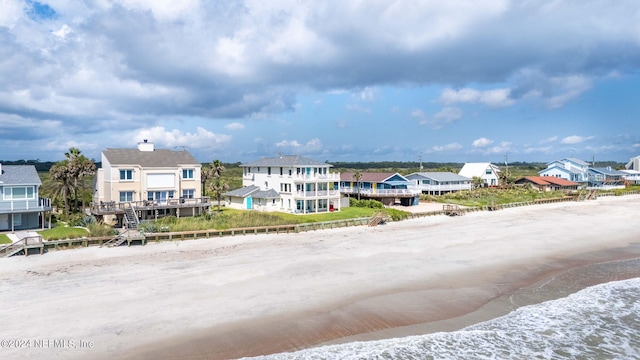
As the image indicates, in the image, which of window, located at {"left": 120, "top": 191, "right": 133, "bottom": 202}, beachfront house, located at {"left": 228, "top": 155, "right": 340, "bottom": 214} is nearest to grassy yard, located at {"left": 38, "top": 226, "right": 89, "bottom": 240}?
window, located at {"left": 120, "top": 191, "right": 133, "bottom": 202}

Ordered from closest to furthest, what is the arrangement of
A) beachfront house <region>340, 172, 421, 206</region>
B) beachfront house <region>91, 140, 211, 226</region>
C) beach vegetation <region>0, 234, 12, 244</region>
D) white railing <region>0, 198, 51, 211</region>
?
beach vegetation <region>0, 234, 12, 244</region> < white railing <region>0, 198, 51, 211</region> < beachfront house <region>91, 140, 211, 226</region> < beachfront house <region>340, 172, 421, 206</region>

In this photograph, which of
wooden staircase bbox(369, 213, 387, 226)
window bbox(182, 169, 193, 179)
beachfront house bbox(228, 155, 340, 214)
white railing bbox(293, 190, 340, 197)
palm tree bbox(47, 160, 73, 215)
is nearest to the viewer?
palm tree bbox(47, 160, 73, 215)

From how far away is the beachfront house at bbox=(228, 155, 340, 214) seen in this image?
47562 millimetres

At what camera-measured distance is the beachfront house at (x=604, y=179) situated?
9581 centimetres

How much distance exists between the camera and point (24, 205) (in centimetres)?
3450

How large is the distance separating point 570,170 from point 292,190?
77.4 metres

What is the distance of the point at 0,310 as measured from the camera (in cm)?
1816

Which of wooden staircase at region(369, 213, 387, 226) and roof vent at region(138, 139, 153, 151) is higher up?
roof vent at region(138, 139, 153, 151)

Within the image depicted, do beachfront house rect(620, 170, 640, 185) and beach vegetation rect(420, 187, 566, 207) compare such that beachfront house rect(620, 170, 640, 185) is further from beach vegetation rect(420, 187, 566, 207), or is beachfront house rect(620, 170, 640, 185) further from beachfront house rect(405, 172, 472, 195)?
beachfront house rect(405, 172, 472, 195)

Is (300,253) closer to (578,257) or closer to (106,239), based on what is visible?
(106,239)

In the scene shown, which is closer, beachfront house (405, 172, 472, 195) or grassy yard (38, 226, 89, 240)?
grassy yard (38, 226, 89, 240)

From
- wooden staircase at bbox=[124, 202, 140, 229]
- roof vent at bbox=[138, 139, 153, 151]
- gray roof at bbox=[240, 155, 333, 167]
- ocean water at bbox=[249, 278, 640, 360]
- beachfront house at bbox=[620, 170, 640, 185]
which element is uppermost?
roof vent at bbox=[138, 139, 153, 151]

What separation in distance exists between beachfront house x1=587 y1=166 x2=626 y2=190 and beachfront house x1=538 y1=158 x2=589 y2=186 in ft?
4.38

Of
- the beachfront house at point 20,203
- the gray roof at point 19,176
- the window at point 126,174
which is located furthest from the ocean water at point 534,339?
the window at point 126,174
